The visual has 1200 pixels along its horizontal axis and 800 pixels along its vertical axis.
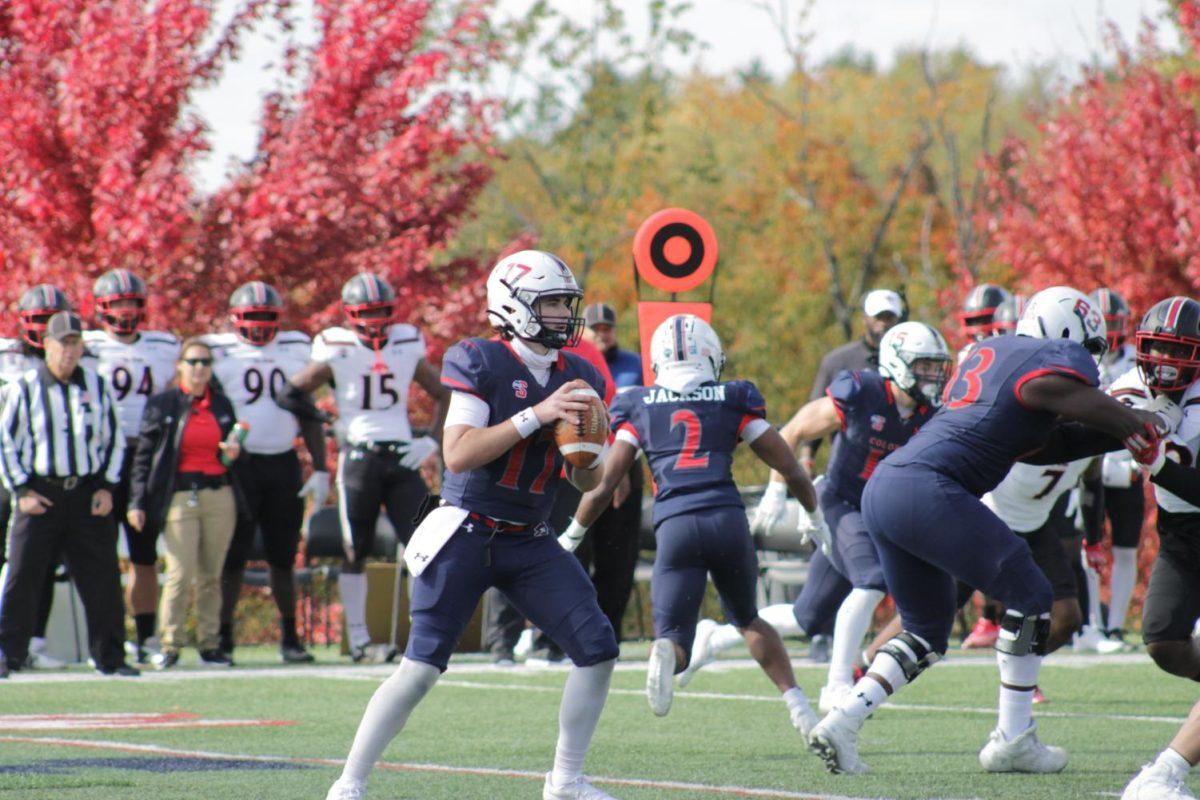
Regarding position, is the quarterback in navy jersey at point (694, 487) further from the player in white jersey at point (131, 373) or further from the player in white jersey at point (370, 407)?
the player in white jersey at point (131, 373)

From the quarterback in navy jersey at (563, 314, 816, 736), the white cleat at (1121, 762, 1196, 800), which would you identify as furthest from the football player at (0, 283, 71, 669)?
the white cleat at (1121, 762, 1196, 800)

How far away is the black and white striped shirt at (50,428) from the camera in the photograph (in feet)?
32.0

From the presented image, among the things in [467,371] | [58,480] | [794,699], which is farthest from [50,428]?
[467,371]

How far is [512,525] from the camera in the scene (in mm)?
5402

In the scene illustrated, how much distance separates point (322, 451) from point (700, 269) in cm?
268

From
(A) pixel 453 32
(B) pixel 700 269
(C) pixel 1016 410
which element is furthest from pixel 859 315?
(C) pixel 1016 410

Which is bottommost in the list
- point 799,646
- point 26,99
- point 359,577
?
point 799,646

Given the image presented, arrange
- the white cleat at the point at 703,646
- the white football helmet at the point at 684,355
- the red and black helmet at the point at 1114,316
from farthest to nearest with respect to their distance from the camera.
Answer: the red and black helmet at the point at 1114,316 → the white cleat at the point at 703,646 → the white football helmet at the point at 684,355

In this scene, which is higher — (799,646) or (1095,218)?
(1095,218)

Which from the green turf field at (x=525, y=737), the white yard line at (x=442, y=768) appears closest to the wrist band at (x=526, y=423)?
the green turf field at (x=525, y=737)

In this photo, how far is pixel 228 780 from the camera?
238 inches

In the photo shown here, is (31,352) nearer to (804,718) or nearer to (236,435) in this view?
(236,435)

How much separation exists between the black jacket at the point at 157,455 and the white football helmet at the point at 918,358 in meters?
4.67

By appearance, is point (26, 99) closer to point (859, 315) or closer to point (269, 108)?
point (269, 108)
